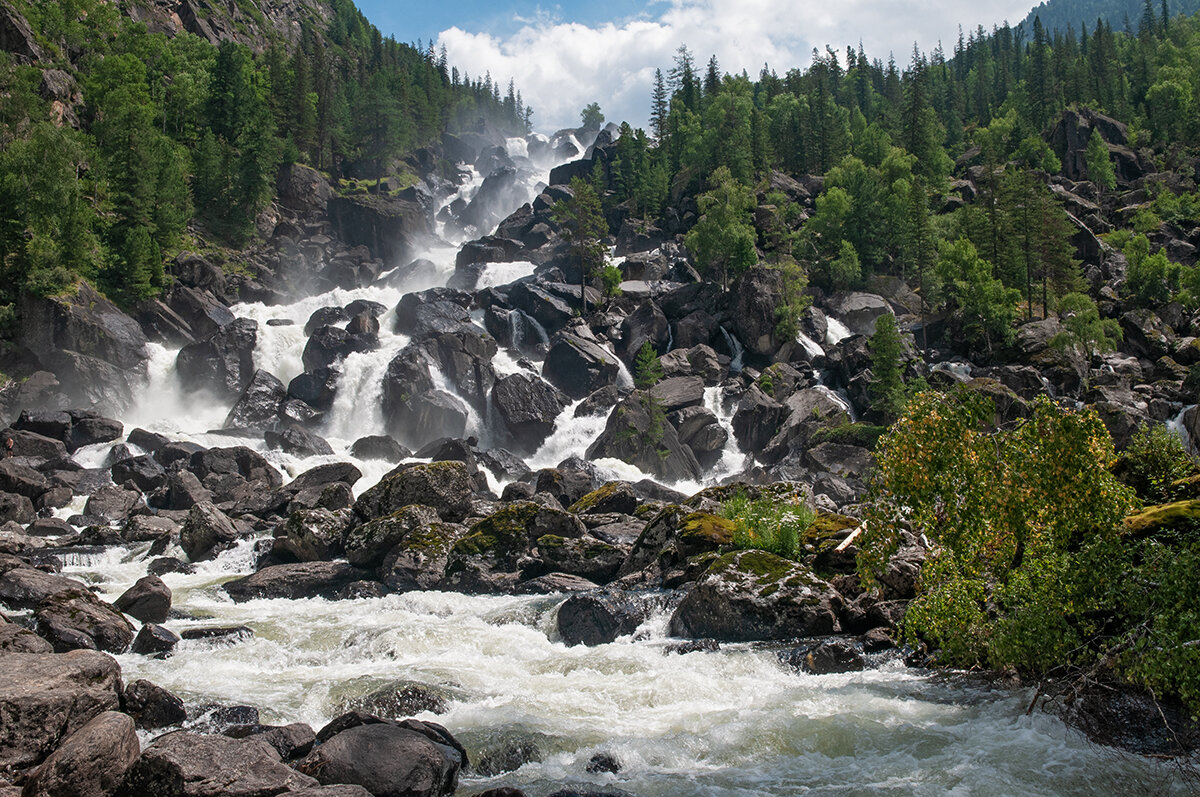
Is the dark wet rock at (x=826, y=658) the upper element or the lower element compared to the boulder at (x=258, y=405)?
lower

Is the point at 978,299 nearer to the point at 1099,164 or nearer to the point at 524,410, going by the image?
the point at 524,410

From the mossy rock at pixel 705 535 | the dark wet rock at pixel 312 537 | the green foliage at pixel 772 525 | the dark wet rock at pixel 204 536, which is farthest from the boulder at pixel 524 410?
the green foliage at pixel 772 525

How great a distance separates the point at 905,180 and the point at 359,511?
87139mm

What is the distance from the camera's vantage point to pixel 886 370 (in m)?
59.8

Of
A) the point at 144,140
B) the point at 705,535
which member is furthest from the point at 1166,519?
the point at 144,140

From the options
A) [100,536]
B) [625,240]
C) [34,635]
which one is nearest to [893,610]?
[34,635]

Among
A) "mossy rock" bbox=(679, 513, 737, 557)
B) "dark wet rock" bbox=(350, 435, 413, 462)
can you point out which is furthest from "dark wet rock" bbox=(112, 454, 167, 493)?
"mossy rock" bbox=(679, 513, 737, 557)

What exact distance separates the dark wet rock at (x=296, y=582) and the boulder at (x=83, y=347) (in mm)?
39734

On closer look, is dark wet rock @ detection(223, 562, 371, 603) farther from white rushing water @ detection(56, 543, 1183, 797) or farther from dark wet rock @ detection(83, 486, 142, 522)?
dark wet rock @ detection(83, 486, 142, 522)

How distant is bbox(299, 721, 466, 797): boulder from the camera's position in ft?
37.1

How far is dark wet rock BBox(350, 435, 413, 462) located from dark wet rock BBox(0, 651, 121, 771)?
39723mm

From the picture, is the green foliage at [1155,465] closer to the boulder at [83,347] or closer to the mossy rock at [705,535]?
the mossy rock at [705,535]

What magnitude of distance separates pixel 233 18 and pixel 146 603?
15971 centimetres

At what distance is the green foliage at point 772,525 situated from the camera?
22500mm
